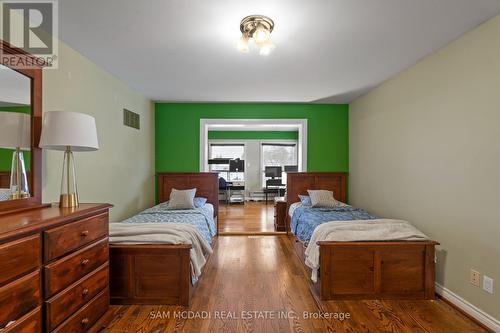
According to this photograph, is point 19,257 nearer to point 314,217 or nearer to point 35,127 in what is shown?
point 35,127

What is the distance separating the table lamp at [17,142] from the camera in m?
1.60

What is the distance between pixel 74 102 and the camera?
233 centimetres

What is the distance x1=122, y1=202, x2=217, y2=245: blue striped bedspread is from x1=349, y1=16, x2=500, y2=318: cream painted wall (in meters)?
2.42

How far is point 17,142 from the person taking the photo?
1663mm

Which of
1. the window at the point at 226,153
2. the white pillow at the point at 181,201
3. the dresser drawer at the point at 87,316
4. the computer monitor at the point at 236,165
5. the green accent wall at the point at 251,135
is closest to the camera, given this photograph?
the dresser drawer at the point at 87,316

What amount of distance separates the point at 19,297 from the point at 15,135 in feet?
3.65

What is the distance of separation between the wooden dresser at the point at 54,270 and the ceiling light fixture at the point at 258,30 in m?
1.73

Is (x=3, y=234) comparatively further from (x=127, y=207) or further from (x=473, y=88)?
(x=473, y=88)

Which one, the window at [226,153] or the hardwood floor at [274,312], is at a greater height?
the window at [226,153]

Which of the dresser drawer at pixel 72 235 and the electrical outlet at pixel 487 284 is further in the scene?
the electrical outlet at pixel 487 284

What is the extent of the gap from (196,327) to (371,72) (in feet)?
10.7

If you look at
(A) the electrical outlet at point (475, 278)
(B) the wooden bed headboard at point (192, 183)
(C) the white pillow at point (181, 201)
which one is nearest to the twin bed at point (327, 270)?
(A) the electrical outlet at point (475, 278)

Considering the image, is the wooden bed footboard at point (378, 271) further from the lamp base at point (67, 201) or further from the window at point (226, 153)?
the window at point (226, 153)

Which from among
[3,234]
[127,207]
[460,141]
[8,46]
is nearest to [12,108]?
[8,46]
